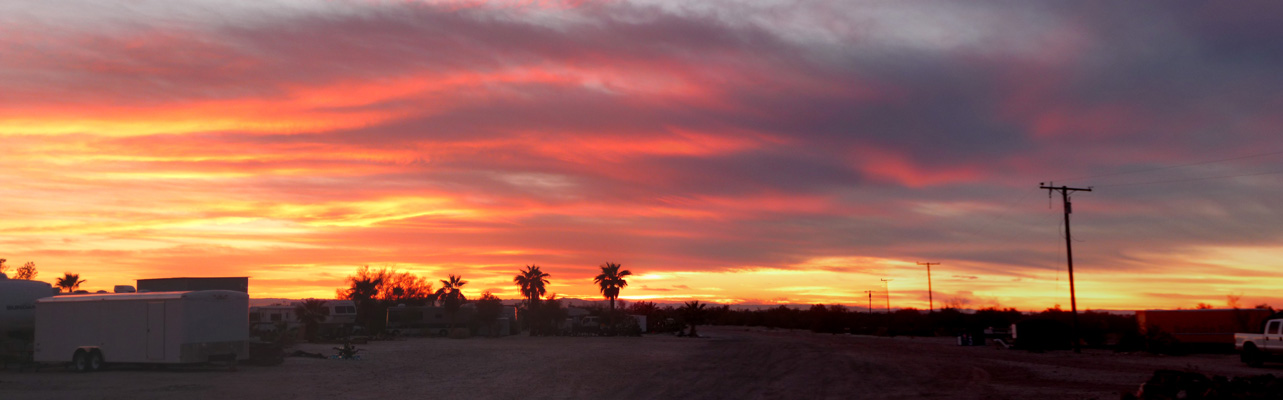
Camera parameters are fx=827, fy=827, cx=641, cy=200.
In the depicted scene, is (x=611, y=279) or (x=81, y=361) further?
(x=611, y=279)

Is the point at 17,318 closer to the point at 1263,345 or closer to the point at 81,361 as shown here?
the point at 81,361

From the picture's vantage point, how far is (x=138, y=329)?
91.5 feet

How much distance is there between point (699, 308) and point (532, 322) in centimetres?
1688

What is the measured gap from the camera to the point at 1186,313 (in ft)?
158

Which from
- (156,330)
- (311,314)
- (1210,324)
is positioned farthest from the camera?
(311,314)

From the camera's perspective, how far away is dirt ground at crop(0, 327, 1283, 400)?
70.0 ft

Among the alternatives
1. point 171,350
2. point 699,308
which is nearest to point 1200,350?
point 699,308

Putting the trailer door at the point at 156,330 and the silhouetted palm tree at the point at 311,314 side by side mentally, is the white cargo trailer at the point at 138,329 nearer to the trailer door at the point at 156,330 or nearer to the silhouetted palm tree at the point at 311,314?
the trailer door at the point at 156,330

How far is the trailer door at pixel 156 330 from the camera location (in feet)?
90.3

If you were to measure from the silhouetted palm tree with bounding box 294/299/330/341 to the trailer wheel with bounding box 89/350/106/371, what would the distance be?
30.2 m

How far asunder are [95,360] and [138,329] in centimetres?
205

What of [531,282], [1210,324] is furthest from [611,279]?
[1210,324]

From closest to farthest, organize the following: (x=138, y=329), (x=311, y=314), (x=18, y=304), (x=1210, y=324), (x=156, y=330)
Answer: (x=156, y=330) < (x=138, y=329) < (x=18, y=304) < (x=1210, y=324) < (x=311, y=314)

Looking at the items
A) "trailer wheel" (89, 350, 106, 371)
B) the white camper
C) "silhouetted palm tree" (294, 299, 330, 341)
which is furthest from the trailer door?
"silhouetted palm tree" (294, 299, 330, 341)
